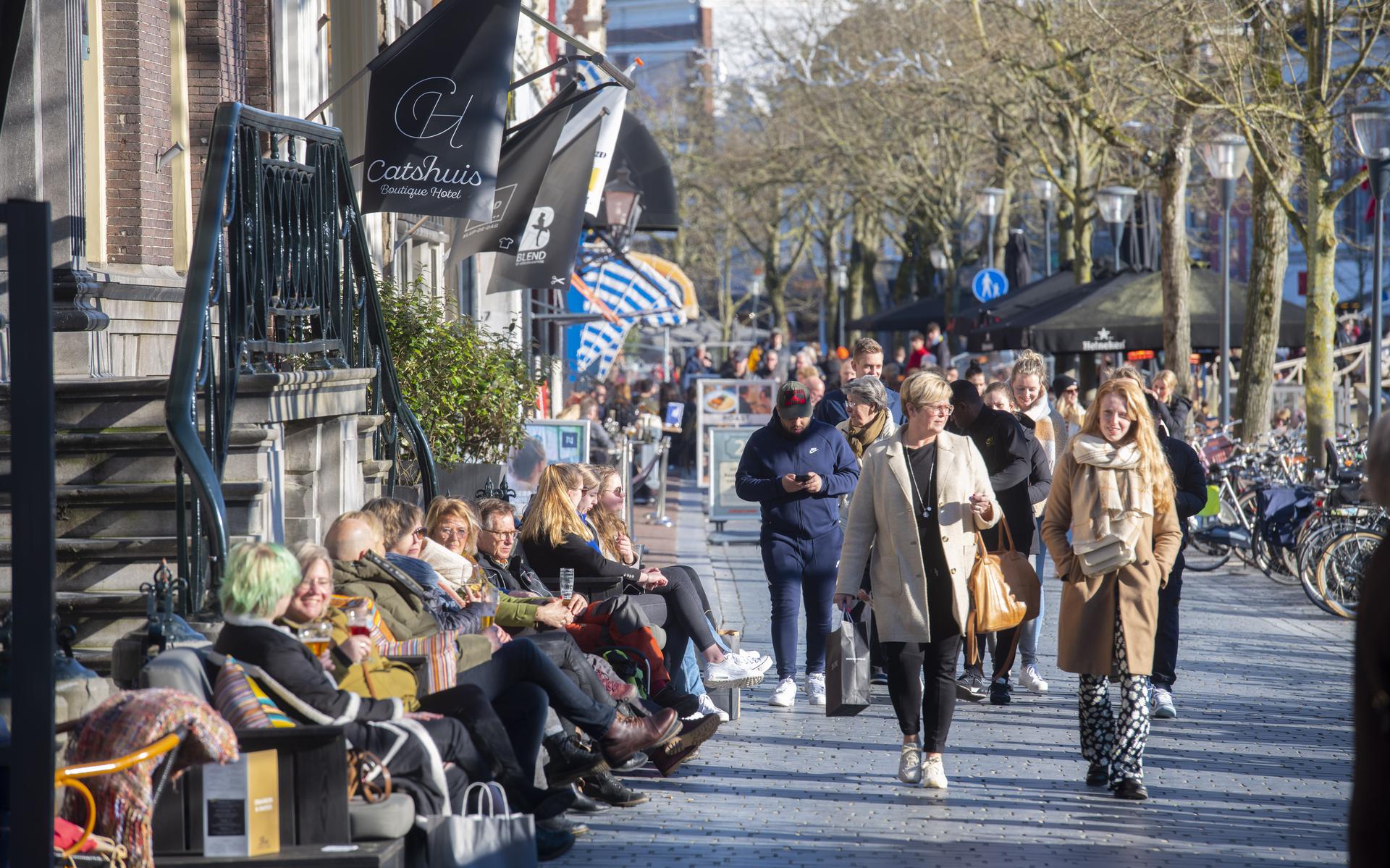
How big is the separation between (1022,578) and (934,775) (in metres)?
1.50

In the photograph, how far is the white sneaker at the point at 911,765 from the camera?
7359 mm

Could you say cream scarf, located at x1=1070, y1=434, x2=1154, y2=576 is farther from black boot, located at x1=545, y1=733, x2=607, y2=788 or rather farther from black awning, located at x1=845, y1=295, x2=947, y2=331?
black awning, located at x1=845, y1=295, x2=947, y2=331

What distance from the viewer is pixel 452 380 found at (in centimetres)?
1210

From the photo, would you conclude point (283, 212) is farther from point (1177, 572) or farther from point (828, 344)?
point (828, 344)

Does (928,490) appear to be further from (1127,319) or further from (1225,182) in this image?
(1127,319)

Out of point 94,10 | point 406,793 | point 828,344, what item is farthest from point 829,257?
point 406,793

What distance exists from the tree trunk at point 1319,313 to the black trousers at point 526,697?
12604 mm

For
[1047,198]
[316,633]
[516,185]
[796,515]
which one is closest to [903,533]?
[796,515]

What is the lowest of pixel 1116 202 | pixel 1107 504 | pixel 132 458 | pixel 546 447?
pixel 1107 504

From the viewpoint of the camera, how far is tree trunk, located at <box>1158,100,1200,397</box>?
68.0 ft

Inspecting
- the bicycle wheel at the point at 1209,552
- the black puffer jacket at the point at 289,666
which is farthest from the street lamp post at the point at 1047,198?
the black puffer jacket at the point at 289,666

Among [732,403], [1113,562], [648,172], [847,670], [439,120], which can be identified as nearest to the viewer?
[1113,562]

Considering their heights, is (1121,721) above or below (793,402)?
below

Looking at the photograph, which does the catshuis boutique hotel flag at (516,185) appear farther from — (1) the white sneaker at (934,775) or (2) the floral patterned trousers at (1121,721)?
(2) the floral patterned trousers at (1121,721)
